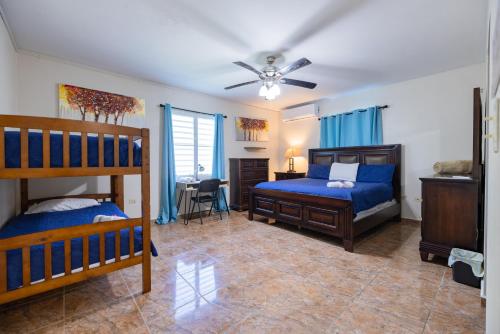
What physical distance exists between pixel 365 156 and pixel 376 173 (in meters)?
0.50

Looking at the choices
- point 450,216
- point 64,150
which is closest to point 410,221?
point 450,216

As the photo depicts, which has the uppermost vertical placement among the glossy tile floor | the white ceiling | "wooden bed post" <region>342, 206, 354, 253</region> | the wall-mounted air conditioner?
the white ceiling

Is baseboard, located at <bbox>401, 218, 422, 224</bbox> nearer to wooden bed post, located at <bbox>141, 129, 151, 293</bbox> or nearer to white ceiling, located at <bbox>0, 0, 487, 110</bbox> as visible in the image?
white ceiling, located at <bbox>0, 0, 487, 110</bbox>

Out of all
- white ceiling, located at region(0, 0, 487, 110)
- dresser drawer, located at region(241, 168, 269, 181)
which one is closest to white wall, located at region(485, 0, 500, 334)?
white ceiling, located at region(0, 0, 487, 110)

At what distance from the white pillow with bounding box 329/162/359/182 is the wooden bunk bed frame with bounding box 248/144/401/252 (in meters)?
A: 0.30

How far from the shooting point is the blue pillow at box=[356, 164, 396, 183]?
148 inches

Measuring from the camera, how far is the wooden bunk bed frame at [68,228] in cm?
138

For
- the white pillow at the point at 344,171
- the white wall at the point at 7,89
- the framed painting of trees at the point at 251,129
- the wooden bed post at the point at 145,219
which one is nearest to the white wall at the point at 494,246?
the wooden bed post at the point at 145,219

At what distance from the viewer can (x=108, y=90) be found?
3449 millimetres

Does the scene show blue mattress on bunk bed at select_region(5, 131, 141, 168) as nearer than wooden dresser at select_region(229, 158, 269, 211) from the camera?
Yes

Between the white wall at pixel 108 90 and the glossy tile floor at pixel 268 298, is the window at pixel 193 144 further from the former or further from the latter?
the glossy tile floor at pixel 268 298

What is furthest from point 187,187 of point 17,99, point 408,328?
point 408,328

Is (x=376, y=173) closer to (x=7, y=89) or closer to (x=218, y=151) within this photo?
(x=218, y=151)

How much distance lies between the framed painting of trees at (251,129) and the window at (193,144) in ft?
2.38
